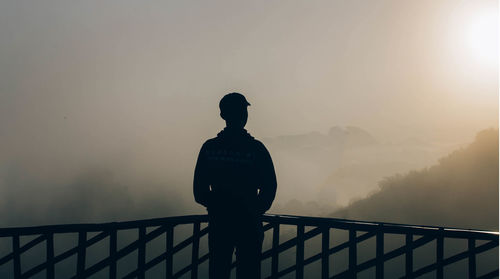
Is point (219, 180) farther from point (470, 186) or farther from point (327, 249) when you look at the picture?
point (470, 186)

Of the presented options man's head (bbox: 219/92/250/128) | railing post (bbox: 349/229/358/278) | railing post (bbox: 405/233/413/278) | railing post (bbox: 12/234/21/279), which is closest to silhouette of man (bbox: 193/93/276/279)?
man's head (bbox: 219/92/250/128)

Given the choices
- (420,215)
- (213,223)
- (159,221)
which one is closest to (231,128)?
(213,223)

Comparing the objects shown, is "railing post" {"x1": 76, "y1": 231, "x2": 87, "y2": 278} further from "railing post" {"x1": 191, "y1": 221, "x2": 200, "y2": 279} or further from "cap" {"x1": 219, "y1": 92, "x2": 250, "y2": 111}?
"cap" {"x1": 219, "y1": 92, "x2": 250, "y2": 111}

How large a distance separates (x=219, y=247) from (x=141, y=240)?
54.7 inches

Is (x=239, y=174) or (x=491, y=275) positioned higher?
(x=239, y=174)

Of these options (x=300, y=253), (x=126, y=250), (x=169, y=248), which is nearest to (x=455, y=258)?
(x=300, y=253)

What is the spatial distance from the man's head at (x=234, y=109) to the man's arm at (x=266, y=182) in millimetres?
247

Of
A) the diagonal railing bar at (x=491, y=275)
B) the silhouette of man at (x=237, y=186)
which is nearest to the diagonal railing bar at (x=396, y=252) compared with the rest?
the diagonal railing bar at (x=491, y=275)

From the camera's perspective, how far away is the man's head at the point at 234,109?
3672 millimetres

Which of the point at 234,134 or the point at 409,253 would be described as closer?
the point at 234,134

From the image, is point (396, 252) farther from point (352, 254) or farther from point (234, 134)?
point (234, 134)

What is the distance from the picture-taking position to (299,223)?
477cm

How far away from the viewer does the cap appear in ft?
12.0

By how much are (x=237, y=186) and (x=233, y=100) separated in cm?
64
